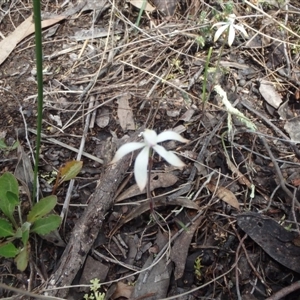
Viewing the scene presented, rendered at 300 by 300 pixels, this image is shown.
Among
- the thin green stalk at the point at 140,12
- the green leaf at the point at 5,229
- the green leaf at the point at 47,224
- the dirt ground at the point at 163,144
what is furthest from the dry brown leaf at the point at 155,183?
the thin green stalk at the point at 140,12

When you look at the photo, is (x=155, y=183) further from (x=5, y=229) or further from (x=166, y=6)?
(x=166, y=6)

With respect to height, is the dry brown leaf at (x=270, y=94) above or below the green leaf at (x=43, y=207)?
below

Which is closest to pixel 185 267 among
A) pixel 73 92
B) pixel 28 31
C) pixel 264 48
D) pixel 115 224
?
pixel 115 224

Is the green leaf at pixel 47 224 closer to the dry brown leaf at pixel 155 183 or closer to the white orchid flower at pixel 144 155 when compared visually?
the dry brown leaf at pixel 155 183

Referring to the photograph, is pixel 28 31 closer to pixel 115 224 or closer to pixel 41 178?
pixel 41 178

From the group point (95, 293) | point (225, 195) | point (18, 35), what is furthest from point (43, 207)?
point (18, 35)
